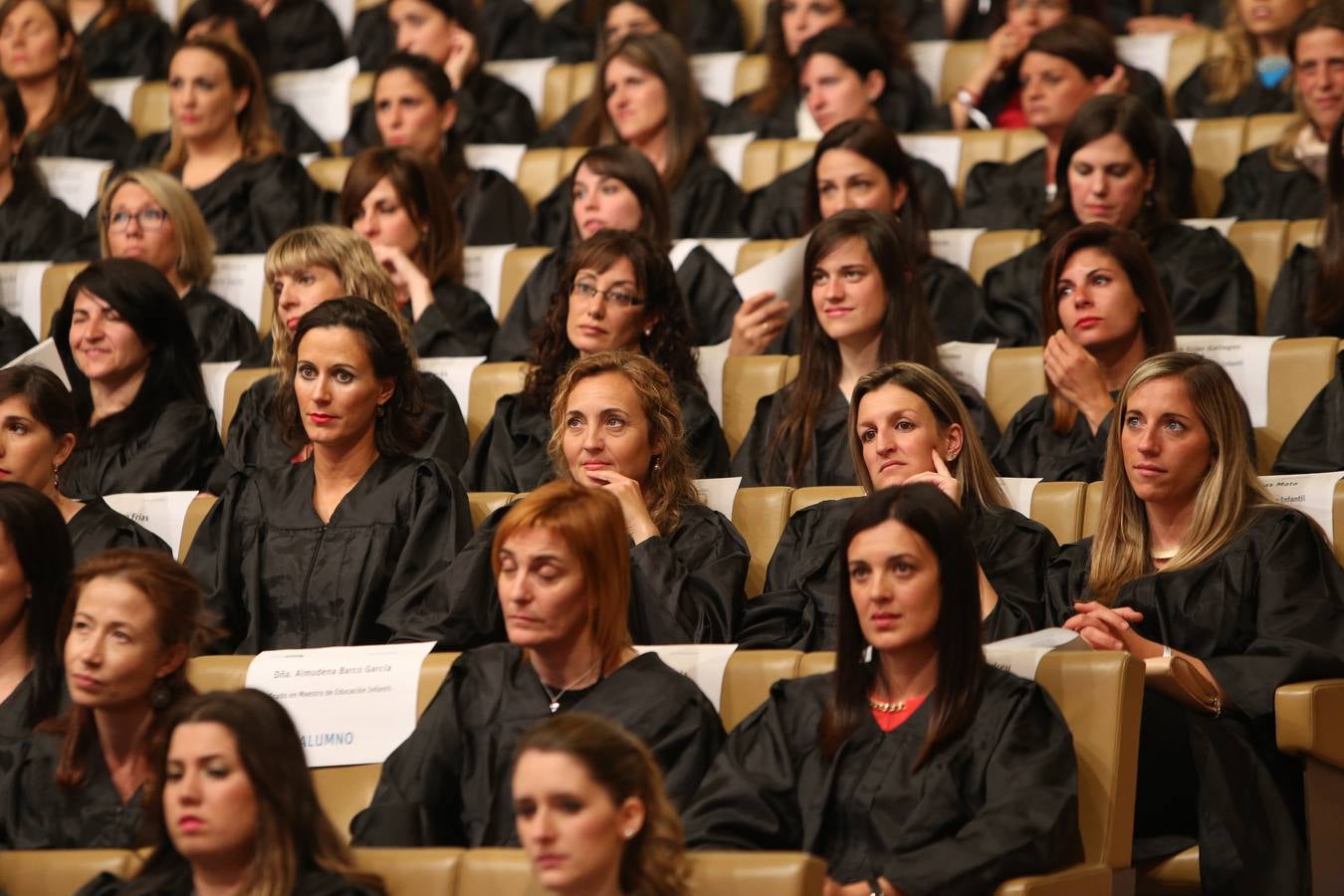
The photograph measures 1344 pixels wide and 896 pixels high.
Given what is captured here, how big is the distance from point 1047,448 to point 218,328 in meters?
2.30

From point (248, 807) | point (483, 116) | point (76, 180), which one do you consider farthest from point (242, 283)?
point (248, 807)

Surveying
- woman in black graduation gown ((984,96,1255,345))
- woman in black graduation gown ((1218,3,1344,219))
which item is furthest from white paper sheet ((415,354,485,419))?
woman in black graduation gown ((1218,3,1344,219))

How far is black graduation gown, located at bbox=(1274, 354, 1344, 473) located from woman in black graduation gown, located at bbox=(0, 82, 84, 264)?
143 inches

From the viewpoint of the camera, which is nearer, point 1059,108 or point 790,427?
point 790,427

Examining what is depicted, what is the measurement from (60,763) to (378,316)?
46.3 inches

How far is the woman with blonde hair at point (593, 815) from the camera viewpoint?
8.54 feet

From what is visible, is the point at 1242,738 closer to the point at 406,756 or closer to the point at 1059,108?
the point at 406,756

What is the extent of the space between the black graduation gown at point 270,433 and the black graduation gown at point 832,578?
3.46 ft

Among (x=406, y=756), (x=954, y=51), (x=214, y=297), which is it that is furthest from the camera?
(x=954, y=51)

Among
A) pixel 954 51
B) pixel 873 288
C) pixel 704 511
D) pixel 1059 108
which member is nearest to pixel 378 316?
pixel 704 511

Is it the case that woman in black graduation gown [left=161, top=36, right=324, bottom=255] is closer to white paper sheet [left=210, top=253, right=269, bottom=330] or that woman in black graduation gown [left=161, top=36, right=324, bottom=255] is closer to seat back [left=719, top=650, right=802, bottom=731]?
white paper sheet [left=210, top=253, right=269, bottom=330]

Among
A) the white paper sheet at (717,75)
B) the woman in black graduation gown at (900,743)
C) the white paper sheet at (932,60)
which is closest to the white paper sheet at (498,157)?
the white paper sheet at (717,75)

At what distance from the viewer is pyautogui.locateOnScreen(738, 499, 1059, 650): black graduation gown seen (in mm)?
A: 3736

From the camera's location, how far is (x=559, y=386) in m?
4.14
